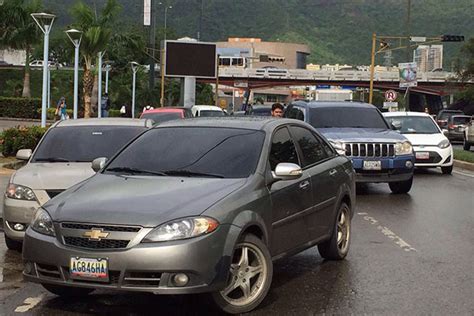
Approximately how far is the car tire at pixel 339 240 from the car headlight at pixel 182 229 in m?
2.70

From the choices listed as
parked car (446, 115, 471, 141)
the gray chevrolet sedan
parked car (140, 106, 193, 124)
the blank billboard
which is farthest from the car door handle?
the blank billboard

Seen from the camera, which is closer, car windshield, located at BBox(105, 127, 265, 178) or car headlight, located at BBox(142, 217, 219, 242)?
car headlight, located at BBox(142, 217, 219, 242)

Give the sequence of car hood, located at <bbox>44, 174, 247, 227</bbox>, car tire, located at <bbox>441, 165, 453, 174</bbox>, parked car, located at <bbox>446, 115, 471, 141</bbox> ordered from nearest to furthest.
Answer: car hood, located at <bbox>44, 174, 247, 227</bbox> < car tire, located at <bbox>441, 165, 453, 174</bbox> < parked car, located at <bbox>446, 115, 471, 141</bbox>

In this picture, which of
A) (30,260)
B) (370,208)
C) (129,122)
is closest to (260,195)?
(30,260)

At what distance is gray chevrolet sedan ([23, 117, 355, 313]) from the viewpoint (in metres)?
5.41

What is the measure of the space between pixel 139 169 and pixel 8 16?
55.8m

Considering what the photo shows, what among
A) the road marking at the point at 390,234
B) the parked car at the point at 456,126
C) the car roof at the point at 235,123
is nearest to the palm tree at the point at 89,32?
the parked car at the point at 456,126

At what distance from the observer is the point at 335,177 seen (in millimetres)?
7930

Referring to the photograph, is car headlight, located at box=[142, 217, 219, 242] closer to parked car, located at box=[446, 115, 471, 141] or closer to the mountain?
parked car, located at box=[446, 115, 471, 141]

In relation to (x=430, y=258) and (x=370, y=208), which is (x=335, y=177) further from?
(x=370, y=208)

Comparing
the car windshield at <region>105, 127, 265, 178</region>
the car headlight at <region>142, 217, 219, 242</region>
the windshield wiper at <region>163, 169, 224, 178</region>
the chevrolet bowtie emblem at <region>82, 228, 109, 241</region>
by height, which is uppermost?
the car windshield at <region>105, 127, 265, 178</region>

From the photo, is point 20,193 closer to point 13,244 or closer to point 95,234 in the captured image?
point 13,244

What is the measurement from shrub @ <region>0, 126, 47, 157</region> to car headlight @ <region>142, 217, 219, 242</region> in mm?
13644

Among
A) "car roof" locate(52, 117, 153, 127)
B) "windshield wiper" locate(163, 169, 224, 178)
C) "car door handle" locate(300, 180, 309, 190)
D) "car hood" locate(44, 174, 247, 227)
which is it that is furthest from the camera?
"car roof" locate(52, 117, 153, 127)
